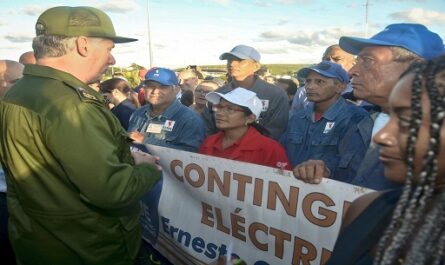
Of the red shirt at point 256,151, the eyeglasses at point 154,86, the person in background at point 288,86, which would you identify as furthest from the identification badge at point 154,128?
the person in background at point 288,86

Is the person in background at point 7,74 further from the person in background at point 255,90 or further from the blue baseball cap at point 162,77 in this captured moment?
the person in background at point 255,90

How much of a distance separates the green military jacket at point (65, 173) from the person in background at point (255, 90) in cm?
267

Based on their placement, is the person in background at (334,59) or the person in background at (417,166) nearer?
the person in background at (417,166)

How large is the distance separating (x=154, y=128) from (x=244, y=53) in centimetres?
190

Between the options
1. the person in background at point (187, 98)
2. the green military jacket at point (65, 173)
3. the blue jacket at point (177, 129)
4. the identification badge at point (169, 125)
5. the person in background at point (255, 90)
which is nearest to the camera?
the green military jacket at point (65, 173)

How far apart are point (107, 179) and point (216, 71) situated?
2370 cm

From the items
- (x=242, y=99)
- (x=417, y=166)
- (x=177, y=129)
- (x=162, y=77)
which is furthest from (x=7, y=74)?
(x=417, y=166)

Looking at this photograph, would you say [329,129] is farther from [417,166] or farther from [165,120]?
[417,166]

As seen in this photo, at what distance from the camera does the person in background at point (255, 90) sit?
5.06 meters

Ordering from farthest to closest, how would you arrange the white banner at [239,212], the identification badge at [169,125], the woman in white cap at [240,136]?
the identification badge at [169,125], the woman in white cap at [240,136], the white banner at [239,212]

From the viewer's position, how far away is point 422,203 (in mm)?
1156

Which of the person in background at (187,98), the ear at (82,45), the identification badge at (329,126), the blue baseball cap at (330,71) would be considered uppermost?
the ear at (82,45)

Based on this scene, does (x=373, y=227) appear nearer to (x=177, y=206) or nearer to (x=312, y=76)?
(x=177, y=206)

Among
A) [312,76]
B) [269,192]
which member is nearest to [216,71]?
[312,76]
